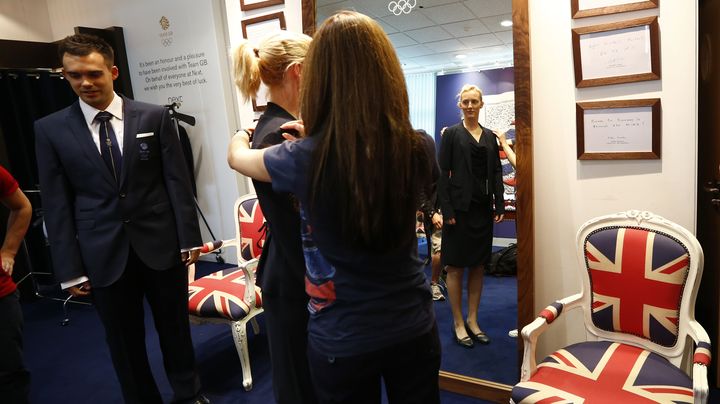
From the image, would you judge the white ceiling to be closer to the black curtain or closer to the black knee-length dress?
the black knee-length dress

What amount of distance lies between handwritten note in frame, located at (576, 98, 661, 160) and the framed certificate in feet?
5.15

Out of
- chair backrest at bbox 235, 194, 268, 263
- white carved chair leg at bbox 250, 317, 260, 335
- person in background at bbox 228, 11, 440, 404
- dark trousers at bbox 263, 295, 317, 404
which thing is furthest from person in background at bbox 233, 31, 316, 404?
white carved chair leg at bbox 250, 317, 260, 335

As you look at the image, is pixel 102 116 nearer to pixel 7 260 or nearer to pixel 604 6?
pixel 7 260

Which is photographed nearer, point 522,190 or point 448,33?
point 522,190

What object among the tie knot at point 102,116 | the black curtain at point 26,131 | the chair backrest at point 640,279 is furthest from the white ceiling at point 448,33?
the black curtain at point 26,131

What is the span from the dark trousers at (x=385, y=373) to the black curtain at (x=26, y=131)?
3.72 metres

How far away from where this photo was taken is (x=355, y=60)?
796 mm

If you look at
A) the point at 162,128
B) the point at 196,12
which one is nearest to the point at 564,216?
the point at 162,128

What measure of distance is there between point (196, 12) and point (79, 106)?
2.49 metres

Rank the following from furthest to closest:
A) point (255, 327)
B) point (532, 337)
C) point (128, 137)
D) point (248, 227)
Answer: point (255, 327)
point (248, 227)
point (128, 137)
point (532, 337)

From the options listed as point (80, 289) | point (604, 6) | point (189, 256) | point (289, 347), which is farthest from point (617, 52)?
point (80, 289)

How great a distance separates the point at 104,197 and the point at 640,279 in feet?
6.68

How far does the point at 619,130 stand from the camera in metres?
1.61

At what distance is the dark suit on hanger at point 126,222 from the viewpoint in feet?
5.44
